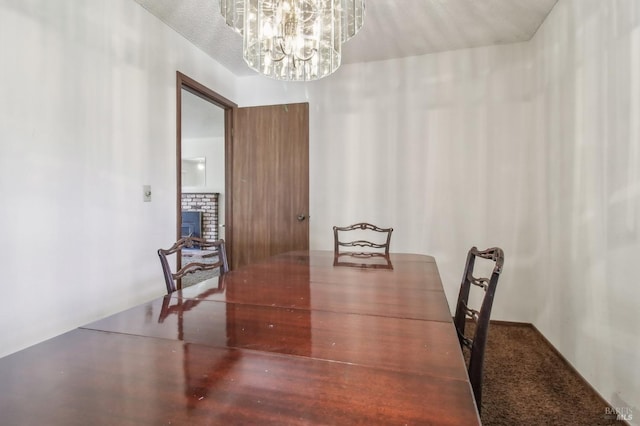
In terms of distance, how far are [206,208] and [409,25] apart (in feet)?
17.3

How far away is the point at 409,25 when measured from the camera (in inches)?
98.8

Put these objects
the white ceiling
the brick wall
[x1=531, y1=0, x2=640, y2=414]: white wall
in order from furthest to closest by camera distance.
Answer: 1. the brick wall
2. the white ceiling
3. [x1=531, y1=0, x2=640, y2=414]: white wall

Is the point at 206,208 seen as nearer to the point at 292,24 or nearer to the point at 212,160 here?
the point at 212,160

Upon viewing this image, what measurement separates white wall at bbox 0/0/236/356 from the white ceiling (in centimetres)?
26

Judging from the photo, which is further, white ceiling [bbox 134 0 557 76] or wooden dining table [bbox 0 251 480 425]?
white ceiling [bbox 134 0 557 76]

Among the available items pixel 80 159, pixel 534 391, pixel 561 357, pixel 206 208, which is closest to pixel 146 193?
pixel 80 159

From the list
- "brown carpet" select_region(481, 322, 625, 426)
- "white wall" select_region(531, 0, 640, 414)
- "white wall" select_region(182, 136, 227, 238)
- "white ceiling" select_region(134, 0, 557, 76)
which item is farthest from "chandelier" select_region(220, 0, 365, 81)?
"white wall" select_region(182, 136, 227, 238)

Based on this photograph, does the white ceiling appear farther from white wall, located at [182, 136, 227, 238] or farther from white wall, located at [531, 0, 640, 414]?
Answer: white wall, located at [182, 136, 227, 238]

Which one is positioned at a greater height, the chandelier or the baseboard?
the chandelier

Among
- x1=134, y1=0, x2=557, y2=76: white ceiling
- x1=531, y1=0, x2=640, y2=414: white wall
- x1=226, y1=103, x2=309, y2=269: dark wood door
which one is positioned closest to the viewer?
x1=531, y1=0, x2=640, y2=414: white wall

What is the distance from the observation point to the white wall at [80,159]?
1554 millimetres

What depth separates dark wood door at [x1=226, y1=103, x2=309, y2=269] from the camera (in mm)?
3303

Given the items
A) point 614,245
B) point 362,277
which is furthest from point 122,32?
point 614,245

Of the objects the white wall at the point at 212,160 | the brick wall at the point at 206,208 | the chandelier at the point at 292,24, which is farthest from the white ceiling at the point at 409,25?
the brick wall at the point at 206,208
